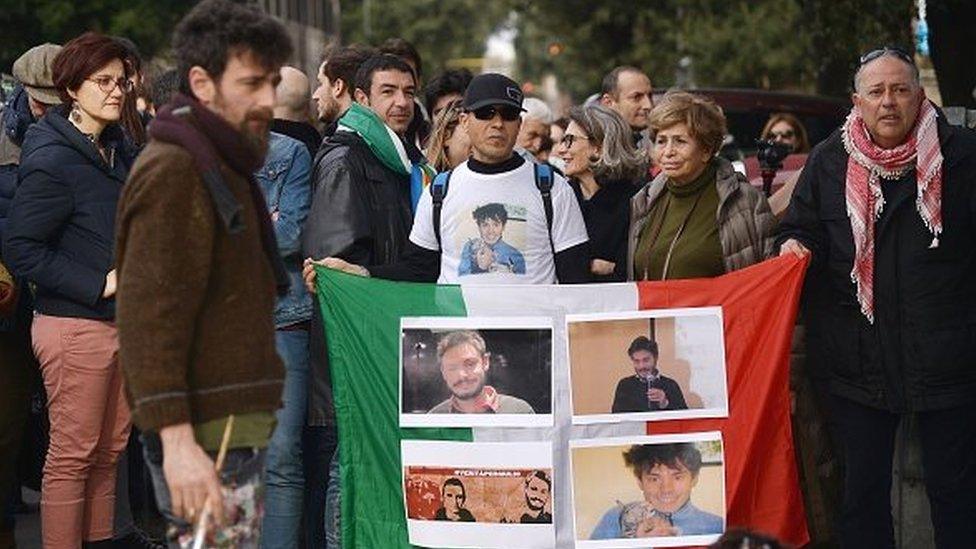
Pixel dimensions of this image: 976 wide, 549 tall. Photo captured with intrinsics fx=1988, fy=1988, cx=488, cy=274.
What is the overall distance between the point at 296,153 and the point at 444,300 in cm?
118

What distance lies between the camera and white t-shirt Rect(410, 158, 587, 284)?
24.8 ft

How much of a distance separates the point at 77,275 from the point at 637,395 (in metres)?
2.19

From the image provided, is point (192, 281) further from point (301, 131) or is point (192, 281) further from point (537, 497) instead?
point (301, 131)

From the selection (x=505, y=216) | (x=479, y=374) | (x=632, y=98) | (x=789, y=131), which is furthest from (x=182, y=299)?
(x=789, y=131)

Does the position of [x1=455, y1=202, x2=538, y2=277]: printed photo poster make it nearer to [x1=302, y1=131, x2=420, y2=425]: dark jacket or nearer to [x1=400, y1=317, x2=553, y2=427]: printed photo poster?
[x1=400, y1=317, x2=553, y2=427]: printed photo poster

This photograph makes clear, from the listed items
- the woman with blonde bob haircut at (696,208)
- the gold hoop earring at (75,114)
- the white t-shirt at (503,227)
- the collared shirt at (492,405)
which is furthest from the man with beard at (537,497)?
the gold hoop earring at (75,114)

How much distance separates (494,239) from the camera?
24.9ft

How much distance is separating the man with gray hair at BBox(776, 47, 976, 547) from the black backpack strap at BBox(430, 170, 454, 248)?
131 cm

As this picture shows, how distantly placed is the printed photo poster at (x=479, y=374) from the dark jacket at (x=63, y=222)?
125cm

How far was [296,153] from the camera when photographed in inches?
327

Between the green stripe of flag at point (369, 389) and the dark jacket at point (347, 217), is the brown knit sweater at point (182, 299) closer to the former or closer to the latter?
the green stripe of flag at point (369, 389)

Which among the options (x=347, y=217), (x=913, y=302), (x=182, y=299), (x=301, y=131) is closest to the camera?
(x=182, y=299)

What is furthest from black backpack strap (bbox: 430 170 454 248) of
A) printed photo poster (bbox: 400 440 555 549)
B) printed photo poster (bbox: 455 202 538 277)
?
printed photo poster (bbox: 400 440 555 549)

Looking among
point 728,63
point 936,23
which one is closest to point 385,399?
point 936,23
